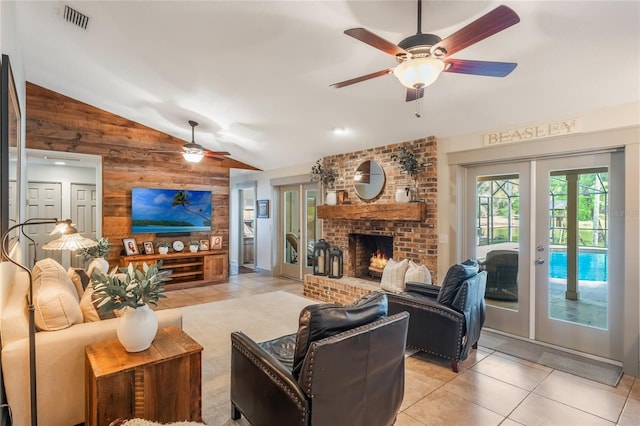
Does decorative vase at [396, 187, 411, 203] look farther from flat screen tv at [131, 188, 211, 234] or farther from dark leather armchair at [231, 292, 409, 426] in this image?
flat screen tv at [131, 188, 211, 234]

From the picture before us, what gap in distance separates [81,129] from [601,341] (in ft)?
25.1

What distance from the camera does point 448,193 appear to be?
425cm

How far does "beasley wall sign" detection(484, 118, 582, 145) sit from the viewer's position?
3246 millimetres

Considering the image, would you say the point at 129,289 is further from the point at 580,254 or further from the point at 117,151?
the point at 117,151

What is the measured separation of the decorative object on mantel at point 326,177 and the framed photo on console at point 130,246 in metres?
3.47

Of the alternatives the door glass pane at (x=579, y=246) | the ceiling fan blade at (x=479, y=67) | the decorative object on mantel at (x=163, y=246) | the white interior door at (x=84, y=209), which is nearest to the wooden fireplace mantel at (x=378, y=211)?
the door glass pane at (x=579, y=246)

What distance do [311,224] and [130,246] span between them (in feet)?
11.0

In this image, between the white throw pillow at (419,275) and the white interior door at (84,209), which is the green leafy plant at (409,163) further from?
the white interior door at (84,209)

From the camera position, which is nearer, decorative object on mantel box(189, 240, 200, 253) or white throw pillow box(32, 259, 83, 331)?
white throw pillow box(32, 259, 83, 331)

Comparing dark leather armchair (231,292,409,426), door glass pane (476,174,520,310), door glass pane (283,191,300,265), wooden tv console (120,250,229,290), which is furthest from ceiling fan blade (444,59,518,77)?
wooden tv console (120,250,229,290)

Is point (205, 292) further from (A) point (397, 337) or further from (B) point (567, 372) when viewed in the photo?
(B) point (567, 372)

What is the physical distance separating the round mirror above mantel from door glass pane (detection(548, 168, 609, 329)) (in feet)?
7.20

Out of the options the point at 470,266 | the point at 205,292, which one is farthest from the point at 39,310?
the point at 205,292

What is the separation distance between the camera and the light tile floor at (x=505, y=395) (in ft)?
7.53
